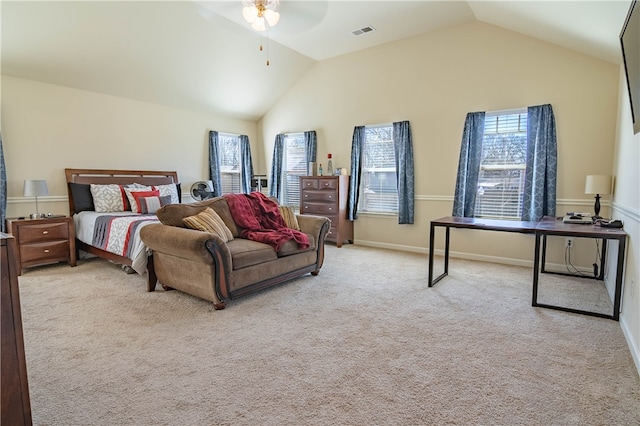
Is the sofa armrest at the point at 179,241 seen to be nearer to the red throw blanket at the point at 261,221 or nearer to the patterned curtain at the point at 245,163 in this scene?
the red throw blanket at the point at 261,221

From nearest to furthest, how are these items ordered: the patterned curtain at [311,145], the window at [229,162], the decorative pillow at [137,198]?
1. the decorative pillow at [137,198]
2. the patterned curtain at [311,145]
3. the window at [229,162]

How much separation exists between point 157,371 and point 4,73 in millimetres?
4477

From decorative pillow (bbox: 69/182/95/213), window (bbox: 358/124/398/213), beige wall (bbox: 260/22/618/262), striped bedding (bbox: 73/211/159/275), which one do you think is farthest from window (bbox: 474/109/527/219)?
decorative pillow (bbox: 69/182/95/213)

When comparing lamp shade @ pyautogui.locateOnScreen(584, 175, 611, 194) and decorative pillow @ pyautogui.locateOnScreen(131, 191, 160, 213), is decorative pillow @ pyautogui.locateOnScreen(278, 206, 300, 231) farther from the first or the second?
lamp shade @ pyautogui.locateOnScreen(584, 175, 611, 194)

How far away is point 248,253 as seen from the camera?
10.6 feet

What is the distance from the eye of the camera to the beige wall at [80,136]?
4.39 meters

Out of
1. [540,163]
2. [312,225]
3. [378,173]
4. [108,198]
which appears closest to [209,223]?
[312,225]

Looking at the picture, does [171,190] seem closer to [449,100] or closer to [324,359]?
[324,359]

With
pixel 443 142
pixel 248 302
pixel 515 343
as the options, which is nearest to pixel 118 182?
pixel 248 302

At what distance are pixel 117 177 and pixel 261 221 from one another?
2.78m

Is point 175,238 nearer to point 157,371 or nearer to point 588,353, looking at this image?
point 157,371

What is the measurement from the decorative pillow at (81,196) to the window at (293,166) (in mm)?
3275

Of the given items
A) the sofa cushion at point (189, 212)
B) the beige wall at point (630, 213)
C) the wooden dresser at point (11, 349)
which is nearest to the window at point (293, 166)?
the sofa cushion at point (189, 212)

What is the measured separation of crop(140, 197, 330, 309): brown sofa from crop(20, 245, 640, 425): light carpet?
6.0 inches
